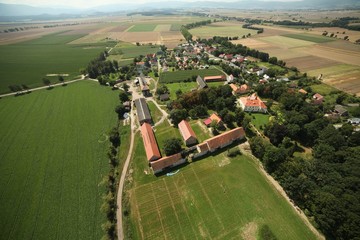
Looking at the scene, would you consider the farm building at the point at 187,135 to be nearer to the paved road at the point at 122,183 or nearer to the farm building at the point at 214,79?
the paved road at the point at 122,183

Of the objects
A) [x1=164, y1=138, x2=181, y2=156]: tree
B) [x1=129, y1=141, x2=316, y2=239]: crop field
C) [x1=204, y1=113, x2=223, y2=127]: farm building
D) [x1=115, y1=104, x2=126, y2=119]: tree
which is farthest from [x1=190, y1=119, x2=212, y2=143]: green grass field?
[x1=115, y1=104, x2=126, y2=119]: tree

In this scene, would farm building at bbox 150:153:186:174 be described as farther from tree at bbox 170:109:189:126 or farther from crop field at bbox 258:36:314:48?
crop field at bbox 258:36:314:48

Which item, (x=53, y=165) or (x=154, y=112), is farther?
(x=154, y=112)

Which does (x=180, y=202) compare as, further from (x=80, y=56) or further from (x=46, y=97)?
(x=80, y=56)

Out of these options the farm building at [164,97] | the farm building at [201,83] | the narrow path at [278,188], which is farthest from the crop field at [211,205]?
the farm building at [201,83]

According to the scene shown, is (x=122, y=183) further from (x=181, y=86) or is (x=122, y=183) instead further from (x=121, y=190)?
(x=181, y=86)

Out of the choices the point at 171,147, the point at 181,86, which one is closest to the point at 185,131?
the point at 171,147
